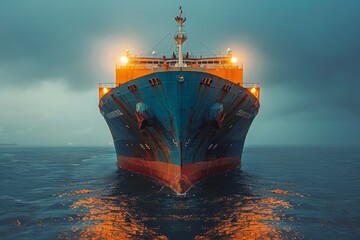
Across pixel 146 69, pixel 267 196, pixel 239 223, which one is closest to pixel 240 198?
pixel 267 196

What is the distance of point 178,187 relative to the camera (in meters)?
19.2

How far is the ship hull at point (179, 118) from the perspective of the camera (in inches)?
722

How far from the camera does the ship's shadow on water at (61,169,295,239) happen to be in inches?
501

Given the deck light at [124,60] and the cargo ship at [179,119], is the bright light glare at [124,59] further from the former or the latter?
the cargo ship at [179,119]

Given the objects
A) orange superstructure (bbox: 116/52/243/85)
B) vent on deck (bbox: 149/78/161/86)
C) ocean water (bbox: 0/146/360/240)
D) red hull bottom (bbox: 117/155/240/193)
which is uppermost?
orange superstructure (bbox: 116/52/243/85)

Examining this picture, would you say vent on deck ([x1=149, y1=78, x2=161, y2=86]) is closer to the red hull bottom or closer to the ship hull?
the ship hull

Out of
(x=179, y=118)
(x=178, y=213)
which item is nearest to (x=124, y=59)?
(x=179, y=118)

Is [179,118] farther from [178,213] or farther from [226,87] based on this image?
[178,213]

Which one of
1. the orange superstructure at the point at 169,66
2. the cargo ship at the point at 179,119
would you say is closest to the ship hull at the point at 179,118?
the cargo ship at the point at 179,119

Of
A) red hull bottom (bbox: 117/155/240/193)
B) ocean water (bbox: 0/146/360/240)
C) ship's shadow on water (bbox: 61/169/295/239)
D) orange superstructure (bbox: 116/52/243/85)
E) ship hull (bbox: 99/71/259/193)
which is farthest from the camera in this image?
orange superstructure (bbox: 116/52/243/85)

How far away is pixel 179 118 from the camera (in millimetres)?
18328

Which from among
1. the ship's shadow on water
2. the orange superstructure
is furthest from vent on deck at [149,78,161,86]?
the orange superstructure

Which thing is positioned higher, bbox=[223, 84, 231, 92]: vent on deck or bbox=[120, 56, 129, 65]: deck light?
bbox=[120, 56, 129, 65]: deck light

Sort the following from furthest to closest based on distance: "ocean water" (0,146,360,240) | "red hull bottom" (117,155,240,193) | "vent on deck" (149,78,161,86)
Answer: "red hull bottom" (117,155,240,193)
"vent on deck" (149,78,161,86)
"ocean water" (0,146,360,240)
